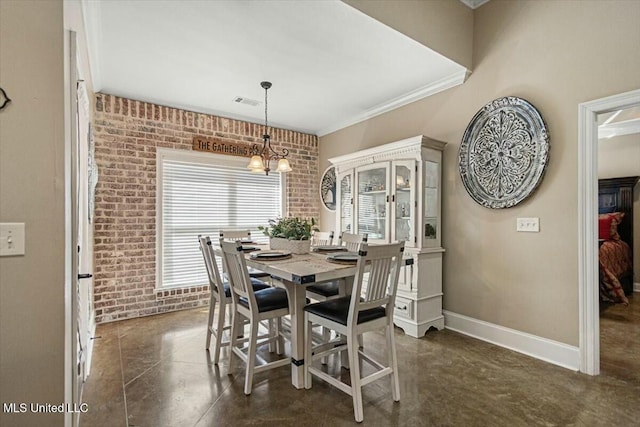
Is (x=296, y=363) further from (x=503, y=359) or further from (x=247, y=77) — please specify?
(x=247, y=77)

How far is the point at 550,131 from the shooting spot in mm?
2691

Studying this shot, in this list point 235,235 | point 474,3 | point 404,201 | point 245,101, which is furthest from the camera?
point 245,101

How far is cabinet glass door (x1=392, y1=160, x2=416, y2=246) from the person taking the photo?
337 centimetres

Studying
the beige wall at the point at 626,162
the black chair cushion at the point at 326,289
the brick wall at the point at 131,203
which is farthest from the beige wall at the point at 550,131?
the beige wall at the point at 626,162

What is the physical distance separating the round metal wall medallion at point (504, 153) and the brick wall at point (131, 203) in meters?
3.37

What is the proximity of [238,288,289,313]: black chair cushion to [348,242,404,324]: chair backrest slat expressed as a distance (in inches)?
25.0

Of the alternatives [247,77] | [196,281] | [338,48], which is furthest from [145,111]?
[338,48]

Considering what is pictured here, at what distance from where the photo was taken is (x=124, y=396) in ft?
7.12

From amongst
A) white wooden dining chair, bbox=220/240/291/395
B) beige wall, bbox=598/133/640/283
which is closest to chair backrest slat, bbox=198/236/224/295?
white wooden dining chair, bbox=220/240/291/395

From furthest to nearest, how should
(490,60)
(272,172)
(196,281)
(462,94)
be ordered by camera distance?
(272,172) → (196,281) → (462,94) → (490,60)

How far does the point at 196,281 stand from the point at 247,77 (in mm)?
2704

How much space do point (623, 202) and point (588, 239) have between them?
12.5 feet

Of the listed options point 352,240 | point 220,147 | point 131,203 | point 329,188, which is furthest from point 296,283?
point 329,188

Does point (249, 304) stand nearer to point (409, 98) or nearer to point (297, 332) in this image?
point (297, 332)
